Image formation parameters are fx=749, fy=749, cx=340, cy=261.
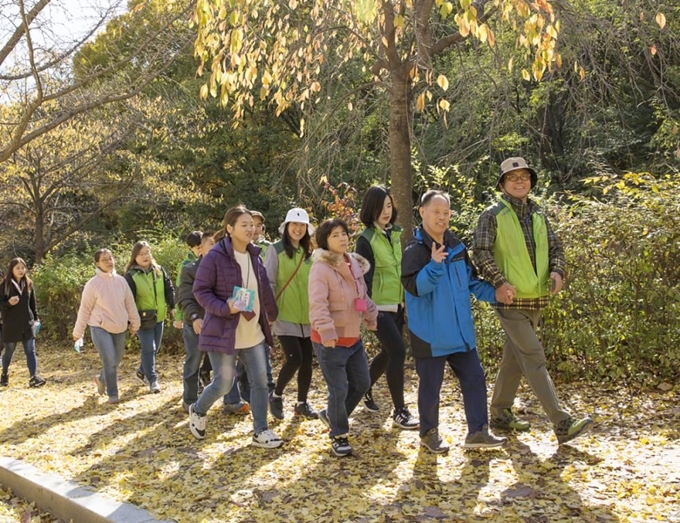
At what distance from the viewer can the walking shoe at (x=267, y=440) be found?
559cm

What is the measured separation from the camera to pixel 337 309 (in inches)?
205

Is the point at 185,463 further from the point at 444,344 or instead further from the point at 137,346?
the point at 137,346

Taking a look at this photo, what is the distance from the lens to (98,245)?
71.4 feet

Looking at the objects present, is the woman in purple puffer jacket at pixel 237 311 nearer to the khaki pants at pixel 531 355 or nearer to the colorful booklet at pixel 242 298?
the colorful booklet at pixel 242 298

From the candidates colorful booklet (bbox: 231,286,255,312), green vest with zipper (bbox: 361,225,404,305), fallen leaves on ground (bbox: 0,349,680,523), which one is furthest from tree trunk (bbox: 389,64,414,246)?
colorful booklet (bbox: 231,286,255,312)

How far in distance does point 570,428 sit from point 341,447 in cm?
155

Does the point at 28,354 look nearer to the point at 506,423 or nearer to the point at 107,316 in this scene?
the point at 107,316

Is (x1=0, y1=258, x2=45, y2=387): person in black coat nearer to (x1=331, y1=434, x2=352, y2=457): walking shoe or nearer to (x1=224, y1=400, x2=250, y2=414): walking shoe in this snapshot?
(x1=224, y1=400, x2=250, y2=414): walking shoe

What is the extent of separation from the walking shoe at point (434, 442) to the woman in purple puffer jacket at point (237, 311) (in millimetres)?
1174

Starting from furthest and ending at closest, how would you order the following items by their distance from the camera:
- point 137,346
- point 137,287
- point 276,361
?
point 137,346 → point 276,361 → point 137,287

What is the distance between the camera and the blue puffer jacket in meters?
4.85

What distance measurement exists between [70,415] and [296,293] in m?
3.03

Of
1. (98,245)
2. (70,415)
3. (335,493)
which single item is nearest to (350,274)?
(335,493)

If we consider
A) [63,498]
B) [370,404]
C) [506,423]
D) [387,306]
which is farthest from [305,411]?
[63,498]
